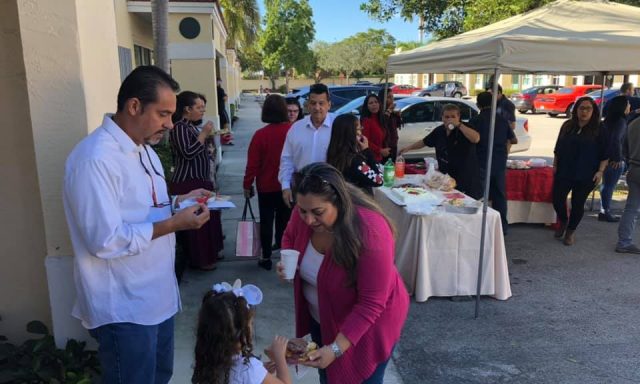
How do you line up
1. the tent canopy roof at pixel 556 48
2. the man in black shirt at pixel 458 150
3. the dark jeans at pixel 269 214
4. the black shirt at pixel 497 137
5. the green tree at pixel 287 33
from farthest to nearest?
the green tree at pixel 287 33 → the black shirt at pixel 497 137 → the man in black shirt at pixel 458 150 → the dark jeans at pixel 269 214 → the tent canopy roof at pixel 556 48

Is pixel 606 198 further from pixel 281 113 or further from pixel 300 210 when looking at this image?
pixel 300 210

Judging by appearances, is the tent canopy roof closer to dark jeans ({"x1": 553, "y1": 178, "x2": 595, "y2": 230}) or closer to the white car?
dark jeans ({"x1": 553, "y1": 178, "x2": 595, "y2": 230})

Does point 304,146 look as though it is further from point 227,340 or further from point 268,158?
Result: point 227,340

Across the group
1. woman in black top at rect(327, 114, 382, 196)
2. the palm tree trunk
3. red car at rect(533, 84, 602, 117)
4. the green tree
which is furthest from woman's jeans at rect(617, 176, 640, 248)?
the green tree

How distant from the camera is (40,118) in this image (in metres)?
2.56

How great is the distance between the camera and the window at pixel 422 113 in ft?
36.8

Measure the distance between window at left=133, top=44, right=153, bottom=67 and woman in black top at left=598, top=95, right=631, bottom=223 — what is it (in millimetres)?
8439

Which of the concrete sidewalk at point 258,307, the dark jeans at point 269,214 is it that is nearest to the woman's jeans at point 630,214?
the concrete sidewalk at point 258,307

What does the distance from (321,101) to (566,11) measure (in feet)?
10.3

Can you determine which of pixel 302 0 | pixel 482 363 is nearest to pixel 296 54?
pixel 302 0

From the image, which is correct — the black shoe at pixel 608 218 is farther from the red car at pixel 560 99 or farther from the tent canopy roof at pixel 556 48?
the red car at pixel 560 99

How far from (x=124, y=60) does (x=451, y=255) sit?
646 centimetres

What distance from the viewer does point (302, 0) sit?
133 ft

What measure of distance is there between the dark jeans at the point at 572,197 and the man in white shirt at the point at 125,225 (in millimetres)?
5297
